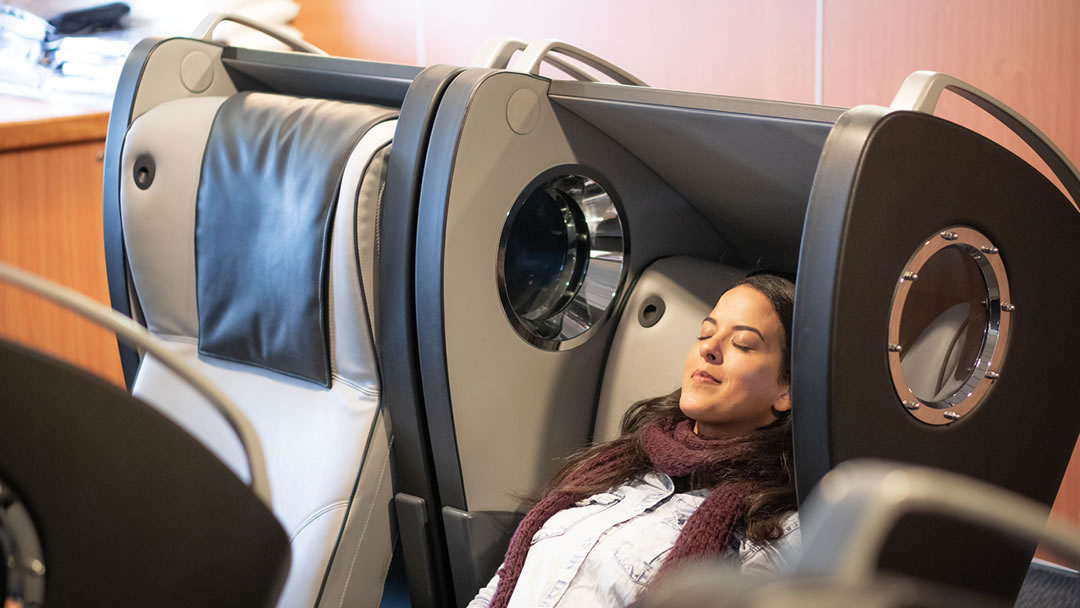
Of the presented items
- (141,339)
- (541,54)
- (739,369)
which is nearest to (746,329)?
(739,369)

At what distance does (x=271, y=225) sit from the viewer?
1.57 metres

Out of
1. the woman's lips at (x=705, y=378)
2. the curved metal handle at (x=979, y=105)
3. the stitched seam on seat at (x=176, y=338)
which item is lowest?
the stitched seam on seat at (x=176, y=338)

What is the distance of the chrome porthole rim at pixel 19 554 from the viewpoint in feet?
1.92

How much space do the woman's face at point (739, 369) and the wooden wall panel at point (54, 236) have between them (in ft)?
5.43

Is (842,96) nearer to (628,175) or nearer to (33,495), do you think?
(628,175)

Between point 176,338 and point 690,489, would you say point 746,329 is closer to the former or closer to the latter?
point 690,489

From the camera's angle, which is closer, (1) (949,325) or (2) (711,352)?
(1) (949,325)

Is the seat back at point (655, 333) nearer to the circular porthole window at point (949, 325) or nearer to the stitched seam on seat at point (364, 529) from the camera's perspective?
the stitched seam on seat at point (364, 529)

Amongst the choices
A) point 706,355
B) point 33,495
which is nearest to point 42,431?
point 33,495

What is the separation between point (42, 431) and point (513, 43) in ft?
3.75

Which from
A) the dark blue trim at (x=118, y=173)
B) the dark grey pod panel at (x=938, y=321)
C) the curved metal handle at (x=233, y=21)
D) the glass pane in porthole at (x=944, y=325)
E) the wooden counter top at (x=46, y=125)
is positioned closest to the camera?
the dark grey pod panel at (x=938, y=321)

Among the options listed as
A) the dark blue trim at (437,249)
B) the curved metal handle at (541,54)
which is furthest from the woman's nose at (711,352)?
the curved metal handle at (541,54)

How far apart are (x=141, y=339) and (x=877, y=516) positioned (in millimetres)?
434

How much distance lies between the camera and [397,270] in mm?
1454
